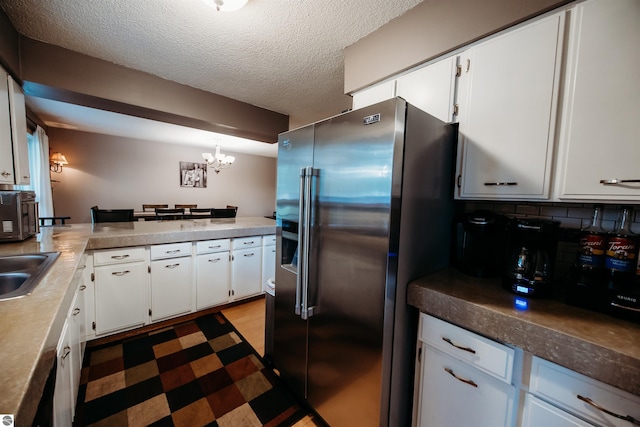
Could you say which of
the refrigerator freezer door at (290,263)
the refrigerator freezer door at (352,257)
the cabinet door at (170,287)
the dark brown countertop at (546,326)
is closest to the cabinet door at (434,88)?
the refrigerator freezer door at (352,257)

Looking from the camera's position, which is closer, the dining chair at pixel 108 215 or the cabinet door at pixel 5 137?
the cabinet door at pixel 5 137

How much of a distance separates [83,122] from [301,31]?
5019 mm

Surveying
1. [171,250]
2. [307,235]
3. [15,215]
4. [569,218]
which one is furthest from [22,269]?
[569,218]

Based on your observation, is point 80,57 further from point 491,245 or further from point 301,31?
point 491,245

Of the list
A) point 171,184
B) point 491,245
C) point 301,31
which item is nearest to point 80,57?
point 301,31

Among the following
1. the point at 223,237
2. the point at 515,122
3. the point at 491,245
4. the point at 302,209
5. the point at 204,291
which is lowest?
the point at 204,291

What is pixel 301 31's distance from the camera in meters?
1.62

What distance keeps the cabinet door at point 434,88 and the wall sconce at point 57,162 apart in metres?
6.29

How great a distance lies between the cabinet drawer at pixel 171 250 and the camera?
7.63ft

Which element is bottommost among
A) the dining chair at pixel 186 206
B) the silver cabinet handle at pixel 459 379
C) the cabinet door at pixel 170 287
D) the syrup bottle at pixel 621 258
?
the cabinet door at pixel 170 287

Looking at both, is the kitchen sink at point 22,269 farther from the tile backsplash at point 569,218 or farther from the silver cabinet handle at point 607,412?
the tile backsplash at point 569,218

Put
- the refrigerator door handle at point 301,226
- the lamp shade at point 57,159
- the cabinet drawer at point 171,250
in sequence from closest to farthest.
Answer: the refrigerator door handle at point 301,226
the cabinet drawer at point 171,250
the lamp shade at point 57,159

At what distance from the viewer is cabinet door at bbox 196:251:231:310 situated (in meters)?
2.61

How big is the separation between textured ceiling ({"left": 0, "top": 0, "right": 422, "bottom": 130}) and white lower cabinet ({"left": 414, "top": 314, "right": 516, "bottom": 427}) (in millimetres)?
1767
